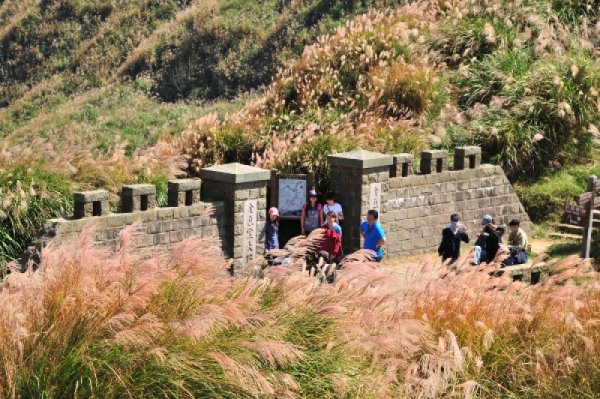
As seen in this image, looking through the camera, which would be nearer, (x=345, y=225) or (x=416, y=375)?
(x=416, y=375)

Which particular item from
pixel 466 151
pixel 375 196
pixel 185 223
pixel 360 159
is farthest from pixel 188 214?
pixel 466 151

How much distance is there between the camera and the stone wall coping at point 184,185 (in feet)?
47.6

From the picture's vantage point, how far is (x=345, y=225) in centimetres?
1689

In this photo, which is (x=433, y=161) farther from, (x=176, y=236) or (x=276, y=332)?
(x=276, y=332)

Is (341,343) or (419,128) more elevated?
(419,128)

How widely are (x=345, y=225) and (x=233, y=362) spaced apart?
954 centimetres

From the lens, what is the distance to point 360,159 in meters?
16.4

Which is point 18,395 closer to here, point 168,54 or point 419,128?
point 419,128

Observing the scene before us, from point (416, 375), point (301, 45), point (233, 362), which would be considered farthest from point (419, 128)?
point (301, 45)

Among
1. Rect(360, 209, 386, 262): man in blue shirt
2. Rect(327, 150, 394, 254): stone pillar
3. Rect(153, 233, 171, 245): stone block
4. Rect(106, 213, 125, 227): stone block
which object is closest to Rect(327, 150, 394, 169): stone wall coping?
Rect(327, 150, 394, 254): stone pillar

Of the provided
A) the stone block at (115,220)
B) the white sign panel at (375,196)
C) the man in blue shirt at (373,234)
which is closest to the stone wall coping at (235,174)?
the man in blue shirt at (373,234)

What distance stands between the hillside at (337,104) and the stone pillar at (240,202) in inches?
55.3

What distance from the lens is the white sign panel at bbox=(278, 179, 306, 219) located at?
16.5 metres

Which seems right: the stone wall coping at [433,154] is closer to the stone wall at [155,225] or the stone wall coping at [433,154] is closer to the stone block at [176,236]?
the stone wall at [155,225]
